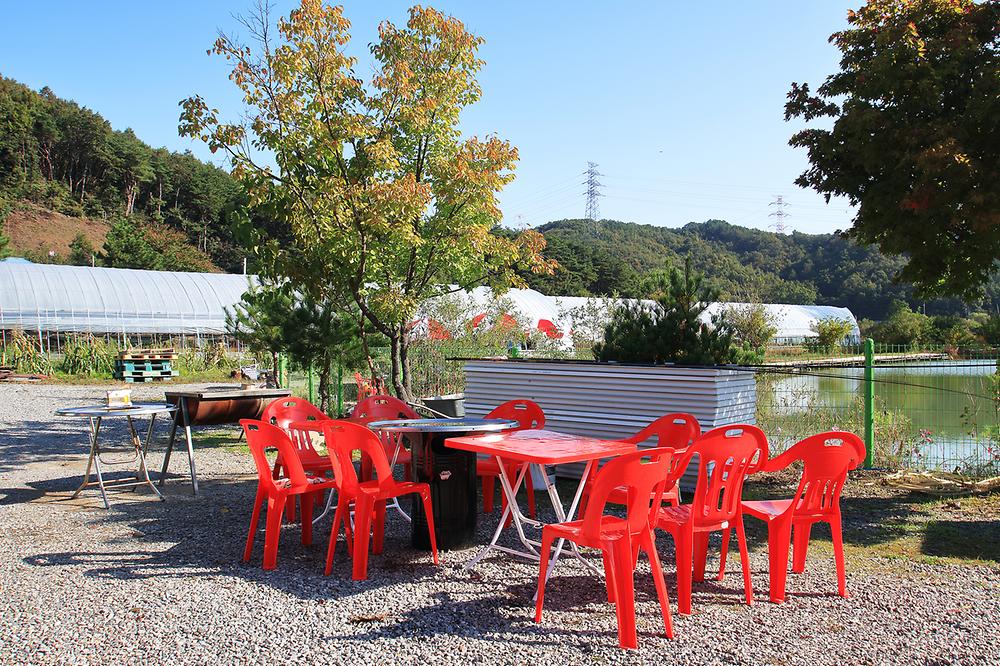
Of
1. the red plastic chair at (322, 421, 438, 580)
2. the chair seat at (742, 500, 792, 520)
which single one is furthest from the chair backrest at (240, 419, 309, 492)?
the chair seat at (742, 500, 792, 520)

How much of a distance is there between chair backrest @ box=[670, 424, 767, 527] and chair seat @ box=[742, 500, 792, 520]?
96 millimetres

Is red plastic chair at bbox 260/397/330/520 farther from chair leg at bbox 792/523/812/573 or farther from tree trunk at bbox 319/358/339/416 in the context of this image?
tree trunk at bbox 319/358/339/416

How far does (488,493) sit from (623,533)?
8.68ft

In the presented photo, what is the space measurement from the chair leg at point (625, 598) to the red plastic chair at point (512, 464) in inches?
89.8

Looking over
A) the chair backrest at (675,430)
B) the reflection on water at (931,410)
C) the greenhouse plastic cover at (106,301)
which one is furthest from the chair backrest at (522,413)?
the greenhouse plastic cover at (106,301)

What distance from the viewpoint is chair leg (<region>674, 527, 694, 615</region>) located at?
3869mm

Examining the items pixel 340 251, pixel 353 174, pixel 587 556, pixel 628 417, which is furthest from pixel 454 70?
pixel 587 556

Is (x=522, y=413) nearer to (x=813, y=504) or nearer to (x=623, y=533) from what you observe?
(x=813, y=504)

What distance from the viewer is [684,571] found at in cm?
388

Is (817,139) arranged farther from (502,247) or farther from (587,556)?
(587,556)

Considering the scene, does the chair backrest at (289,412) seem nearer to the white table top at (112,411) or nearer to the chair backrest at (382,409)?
the chair backrest at (382,409)

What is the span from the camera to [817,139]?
703 centimetres

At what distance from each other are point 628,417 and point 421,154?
3.87 meters

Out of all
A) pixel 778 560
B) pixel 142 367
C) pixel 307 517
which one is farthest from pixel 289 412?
pixel 142 367
